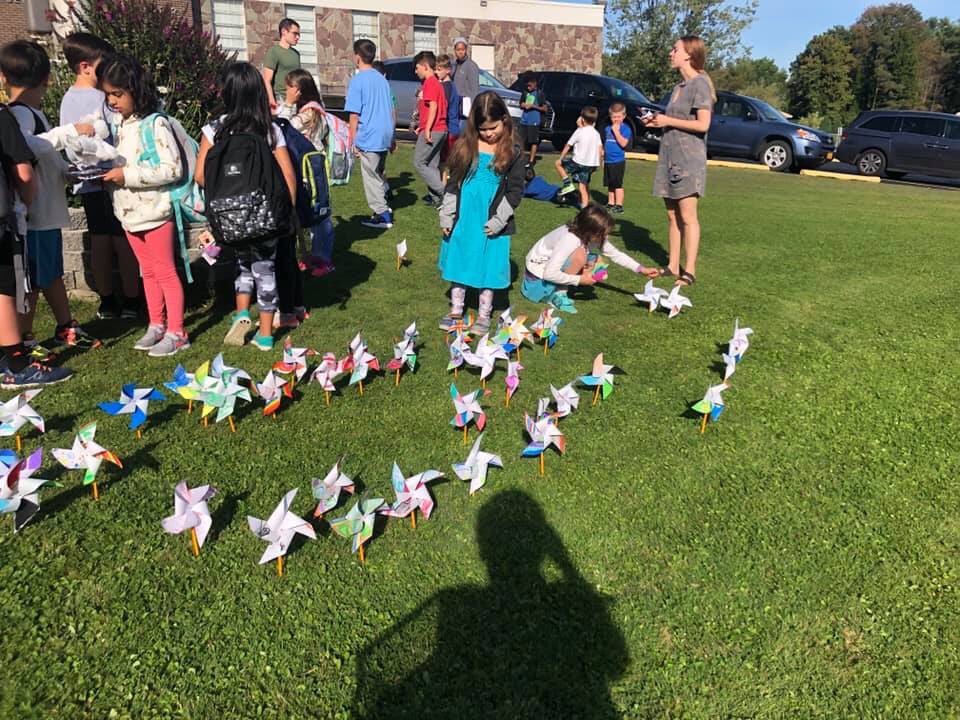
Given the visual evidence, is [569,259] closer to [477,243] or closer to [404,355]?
[477,243]

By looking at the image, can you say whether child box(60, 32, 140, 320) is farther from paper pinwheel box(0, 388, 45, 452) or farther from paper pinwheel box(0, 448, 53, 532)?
paper pinwheel box(0, 448, 53, 532)

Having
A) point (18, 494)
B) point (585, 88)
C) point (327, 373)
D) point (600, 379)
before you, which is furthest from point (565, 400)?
point (585, 88)

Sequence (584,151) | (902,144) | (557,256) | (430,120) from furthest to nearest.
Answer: (902,144) → (584,151) → (430,120) → (557,256)

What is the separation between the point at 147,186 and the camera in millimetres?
4031

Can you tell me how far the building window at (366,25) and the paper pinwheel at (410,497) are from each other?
1285 inches

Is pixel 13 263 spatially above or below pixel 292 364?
above

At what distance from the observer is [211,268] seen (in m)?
5.33

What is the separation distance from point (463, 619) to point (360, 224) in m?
6.14

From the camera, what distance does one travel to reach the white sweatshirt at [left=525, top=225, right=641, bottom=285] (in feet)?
17.9

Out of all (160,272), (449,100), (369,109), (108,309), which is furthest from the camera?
(449,100)

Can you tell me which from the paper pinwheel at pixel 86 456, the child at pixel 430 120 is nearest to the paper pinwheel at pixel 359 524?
the paper pinwheel at pixel 86 456

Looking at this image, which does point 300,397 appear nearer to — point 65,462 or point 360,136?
point 65,462

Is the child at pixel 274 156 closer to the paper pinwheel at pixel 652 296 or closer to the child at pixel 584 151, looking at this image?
the paper pinwheel at pixel 652 296

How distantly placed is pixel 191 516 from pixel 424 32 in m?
34.3
